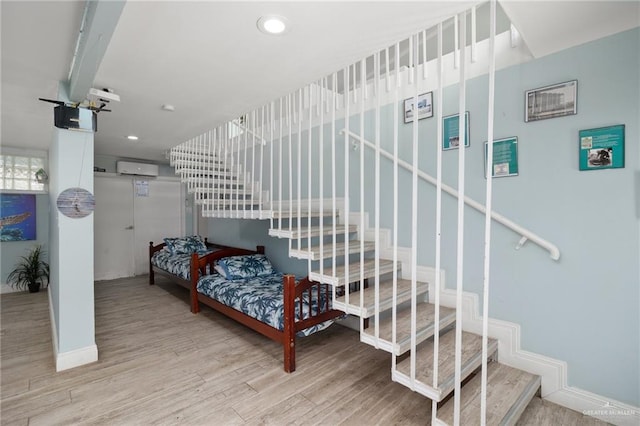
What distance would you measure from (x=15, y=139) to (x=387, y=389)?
5.60m

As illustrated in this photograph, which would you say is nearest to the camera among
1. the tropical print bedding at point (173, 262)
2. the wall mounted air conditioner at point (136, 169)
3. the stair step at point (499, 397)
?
the stair step at point (499, 397)

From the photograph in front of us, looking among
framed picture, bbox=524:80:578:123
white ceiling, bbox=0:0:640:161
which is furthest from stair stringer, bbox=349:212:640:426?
white ceiling, bbox=0:0:640:161

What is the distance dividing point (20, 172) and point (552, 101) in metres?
6.72

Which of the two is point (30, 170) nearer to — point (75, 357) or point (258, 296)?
point (75, 357)

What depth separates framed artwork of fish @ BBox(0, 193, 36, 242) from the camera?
4.36 meters

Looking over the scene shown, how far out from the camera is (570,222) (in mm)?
1836

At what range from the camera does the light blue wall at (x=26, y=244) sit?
4410 millimetres

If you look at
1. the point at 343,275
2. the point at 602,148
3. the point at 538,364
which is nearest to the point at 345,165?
the point at 343,275

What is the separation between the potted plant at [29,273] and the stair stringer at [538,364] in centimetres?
554

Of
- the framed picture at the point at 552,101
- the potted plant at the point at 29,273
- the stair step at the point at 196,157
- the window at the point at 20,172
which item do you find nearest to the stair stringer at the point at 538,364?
the framed picture at the point at 552,101

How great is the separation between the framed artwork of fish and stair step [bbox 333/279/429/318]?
5.27m

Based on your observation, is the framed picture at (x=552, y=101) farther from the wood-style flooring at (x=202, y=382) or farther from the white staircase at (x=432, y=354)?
the wood-style flooring at (x=202, y=382)

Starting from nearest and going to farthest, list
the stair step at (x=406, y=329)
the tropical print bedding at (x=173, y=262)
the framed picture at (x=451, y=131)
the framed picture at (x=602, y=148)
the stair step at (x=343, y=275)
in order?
the framed picture at (x=602, y=148) < the stair step at (x=406, y=329) < the stair step at (x=343, y=275) < the framed picture at (x=451, y=131) < the tropical print bedding at (x=173, y=262)

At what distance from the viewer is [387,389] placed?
2.08 meters
